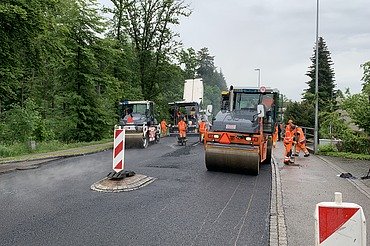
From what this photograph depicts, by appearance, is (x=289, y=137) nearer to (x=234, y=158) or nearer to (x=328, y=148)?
(x=234, y=158)

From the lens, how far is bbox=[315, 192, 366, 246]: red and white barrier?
3443 millimetres

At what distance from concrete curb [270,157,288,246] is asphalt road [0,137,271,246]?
0.12 m

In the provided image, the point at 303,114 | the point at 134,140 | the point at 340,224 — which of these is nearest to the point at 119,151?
the point at 340,224

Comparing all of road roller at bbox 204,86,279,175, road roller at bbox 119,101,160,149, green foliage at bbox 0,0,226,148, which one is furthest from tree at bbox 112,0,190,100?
road roller at bbox 204,86,279,175

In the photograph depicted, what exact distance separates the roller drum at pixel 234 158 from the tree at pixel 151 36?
2570cm

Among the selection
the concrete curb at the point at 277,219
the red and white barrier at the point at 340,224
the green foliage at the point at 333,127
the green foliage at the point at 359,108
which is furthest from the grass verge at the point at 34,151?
the red and white barrier at the point at 340,224

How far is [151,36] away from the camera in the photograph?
122ft

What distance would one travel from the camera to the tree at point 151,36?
36500 millimetres

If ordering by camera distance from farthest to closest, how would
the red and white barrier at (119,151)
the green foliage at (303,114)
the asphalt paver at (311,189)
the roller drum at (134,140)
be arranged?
the green foliage at (303,114)
the roller drum at (134,140)
the red and white barrier at (119,151)
the asphalt paver at (311,189)

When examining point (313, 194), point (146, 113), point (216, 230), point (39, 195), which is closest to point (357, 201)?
point (313, 194)

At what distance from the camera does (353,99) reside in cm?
1995

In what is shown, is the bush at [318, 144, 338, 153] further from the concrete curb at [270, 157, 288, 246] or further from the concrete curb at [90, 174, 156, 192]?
the concrete curb at [90, 174, 156, 192]

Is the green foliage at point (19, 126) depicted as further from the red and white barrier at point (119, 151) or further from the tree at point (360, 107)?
the tree at point (360, 107)

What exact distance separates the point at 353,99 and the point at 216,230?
52.0 ft
